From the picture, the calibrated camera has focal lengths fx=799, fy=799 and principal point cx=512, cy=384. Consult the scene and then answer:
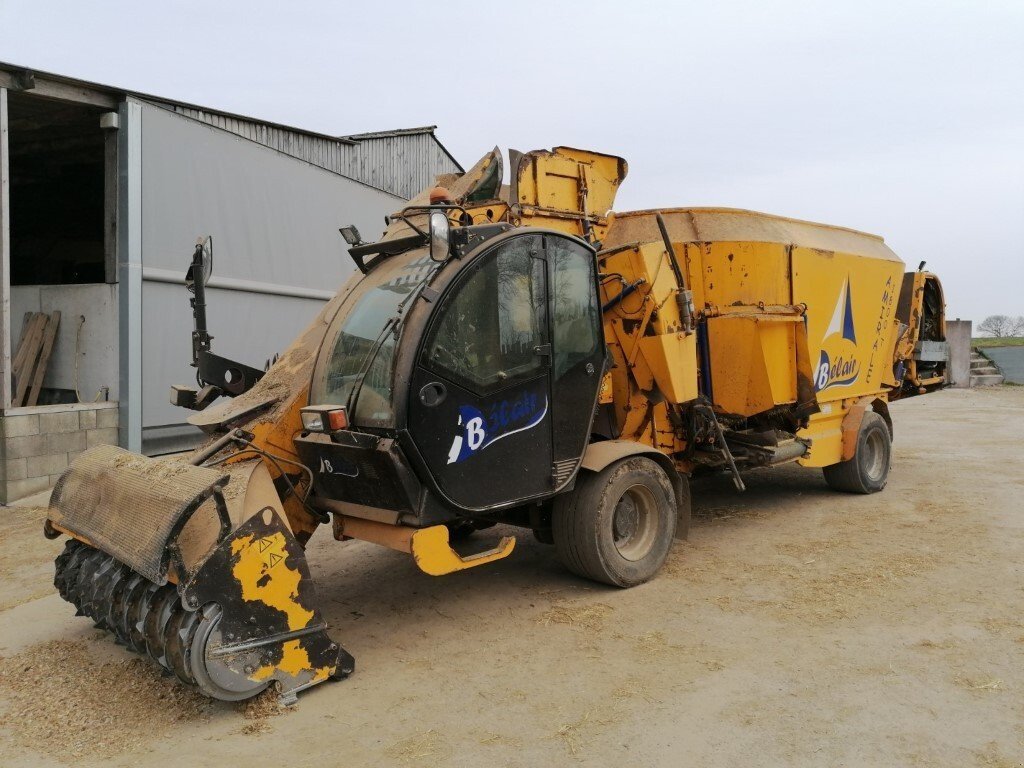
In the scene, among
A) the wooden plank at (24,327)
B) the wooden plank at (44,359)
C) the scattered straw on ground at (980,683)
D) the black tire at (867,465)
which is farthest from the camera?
the wooden plank at (24,327)

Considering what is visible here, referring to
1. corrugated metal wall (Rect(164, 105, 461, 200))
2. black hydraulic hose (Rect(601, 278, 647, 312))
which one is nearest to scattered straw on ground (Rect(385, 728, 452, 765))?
black hydraulic hose (Rect(601, 278, 647, 312))

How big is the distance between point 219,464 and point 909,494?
6352 millimetres

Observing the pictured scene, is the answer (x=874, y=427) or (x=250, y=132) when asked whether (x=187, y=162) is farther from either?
(x=874, y=427)

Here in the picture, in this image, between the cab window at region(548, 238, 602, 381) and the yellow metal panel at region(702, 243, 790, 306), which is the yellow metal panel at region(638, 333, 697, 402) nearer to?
the cab window at region(548, 238, 602, 381)

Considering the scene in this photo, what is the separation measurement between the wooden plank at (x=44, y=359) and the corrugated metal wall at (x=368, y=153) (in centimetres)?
391

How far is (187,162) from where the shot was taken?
30.4 ft

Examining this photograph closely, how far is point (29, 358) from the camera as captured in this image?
352 inches

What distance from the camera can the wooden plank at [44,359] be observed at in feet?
29.1

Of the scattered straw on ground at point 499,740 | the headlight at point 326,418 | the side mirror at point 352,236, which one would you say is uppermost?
the side mirror at point 352,236

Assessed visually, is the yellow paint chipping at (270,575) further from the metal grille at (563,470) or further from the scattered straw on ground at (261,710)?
the metal grille at (563,470)

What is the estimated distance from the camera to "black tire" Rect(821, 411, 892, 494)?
7.43 metres

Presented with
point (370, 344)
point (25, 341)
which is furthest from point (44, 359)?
point (370, 344)

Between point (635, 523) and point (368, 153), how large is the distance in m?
12.1

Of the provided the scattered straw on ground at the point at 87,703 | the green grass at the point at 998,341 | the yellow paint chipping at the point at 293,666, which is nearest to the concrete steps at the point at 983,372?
the green grass at the point at 998,341
